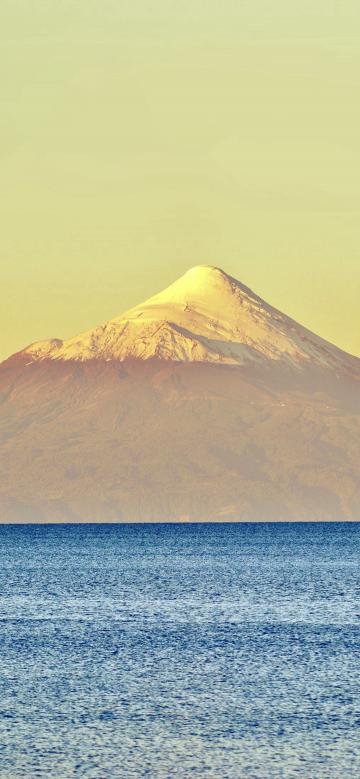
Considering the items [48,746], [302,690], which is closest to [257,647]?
[302,690]

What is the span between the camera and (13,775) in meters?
40.4

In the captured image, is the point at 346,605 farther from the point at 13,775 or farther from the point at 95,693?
the point at 13,775

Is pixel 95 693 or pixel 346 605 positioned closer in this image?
pixel 95 693

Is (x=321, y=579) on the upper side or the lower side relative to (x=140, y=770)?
upper

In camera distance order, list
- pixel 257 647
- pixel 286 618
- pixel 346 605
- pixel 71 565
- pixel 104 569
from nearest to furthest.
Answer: pixel 257 647, pixel 286 618, pixel 346 605, pixel 104 569, pixel 71 565

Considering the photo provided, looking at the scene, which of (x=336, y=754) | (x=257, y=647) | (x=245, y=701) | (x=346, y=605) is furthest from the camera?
(x=346, y=605)

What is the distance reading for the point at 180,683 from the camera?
57.6 metres

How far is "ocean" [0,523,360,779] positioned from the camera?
42.6 m

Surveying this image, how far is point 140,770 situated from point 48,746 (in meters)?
4.35

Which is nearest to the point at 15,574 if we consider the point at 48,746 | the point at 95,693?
the point at 95,693

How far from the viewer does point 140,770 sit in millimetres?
41125

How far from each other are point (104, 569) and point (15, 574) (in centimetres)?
1488

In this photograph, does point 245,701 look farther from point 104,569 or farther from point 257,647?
point 104,569

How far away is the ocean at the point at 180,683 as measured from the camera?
4256 centimetres
